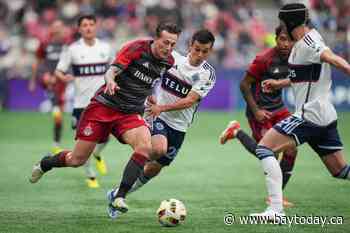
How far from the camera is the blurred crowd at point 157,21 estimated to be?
28.7 meters

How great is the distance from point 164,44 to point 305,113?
192 cm

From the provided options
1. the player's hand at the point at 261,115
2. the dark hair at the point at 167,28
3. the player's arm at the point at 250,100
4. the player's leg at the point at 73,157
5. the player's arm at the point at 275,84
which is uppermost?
the dark hair at the point at 167,28

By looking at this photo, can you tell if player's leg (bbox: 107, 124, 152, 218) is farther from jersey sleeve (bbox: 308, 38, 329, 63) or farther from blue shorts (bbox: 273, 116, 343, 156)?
jersey sleeve (bbox: 308, 38, 329, 63)

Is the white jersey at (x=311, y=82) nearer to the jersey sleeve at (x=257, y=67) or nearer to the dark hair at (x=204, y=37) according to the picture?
the dark hair at (x=204, y=37)

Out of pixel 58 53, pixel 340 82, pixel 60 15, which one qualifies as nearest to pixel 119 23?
pixel 60 15

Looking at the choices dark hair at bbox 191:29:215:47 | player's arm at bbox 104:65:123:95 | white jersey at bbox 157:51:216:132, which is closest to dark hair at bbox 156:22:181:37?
dark hair at bbox 191:29:215:47

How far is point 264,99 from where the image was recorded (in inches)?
483

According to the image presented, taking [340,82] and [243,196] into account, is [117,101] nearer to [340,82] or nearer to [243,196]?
[243,196]

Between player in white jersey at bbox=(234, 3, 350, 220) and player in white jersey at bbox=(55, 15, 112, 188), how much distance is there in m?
4.93

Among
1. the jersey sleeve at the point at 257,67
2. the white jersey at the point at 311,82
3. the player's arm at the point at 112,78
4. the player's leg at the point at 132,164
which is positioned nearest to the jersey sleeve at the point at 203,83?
the jersey sleeve at the point at 257,67

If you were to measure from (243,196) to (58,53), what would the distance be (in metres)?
7.99

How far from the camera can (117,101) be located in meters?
10.6

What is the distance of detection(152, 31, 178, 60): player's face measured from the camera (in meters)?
10.4

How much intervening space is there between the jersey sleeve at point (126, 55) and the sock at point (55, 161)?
1.44 metres
